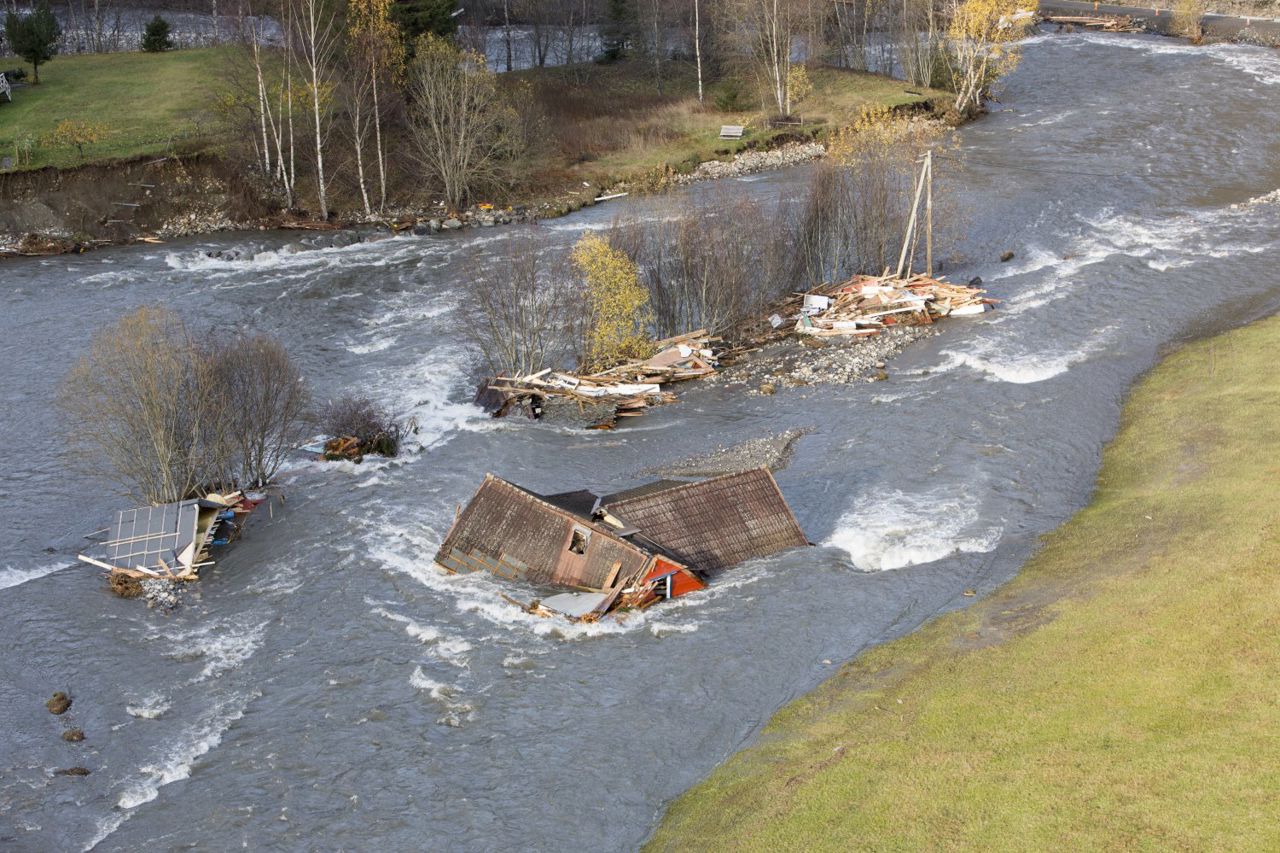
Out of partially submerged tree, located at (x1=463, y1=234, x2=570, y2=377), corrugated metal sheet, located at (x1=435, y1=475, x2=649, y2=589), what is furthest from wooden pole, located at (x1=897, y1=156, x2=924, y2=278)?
corrugated metal sheet, located at (x1=435, y1=475, x2=649, y2=589)

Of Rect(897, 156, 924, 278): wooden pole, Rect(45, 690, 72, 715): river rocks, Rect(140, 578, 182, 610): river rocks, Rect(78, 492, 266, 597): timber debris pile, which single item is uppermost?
Rect(897, 156, 924, 278): wooden pole

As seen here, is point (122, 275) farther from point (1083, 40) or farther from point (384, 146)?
point (1083, 40)

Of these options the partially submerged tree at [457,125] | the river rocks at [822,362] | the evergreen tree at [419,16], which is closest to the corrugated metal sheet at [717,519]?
the river rocks at [822,362]

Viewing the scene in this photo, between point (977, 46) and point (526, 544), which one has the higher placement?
point (977, 46)

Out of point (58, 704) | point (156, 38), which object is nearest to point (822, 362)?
point (58, 704)

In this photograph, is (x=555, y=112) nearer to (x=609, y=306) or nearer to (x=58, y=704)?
(x=609, y=306)

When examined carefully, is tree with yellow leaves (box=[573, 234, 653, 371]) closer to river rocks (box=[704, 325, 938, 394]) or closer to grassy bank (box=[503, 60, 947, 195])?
river rocks (box=[704, 325, 938, 394])
